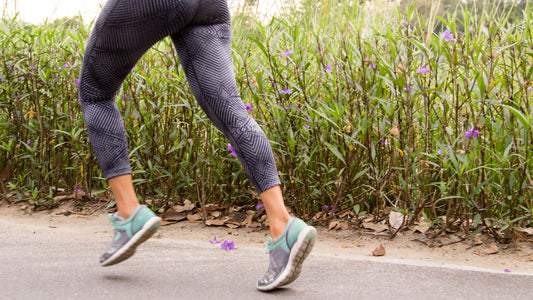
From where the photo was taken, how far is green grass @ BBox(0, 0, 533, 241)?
2.63 metres

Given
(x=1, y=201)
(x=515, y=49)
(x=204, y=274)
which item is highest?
(x=515, y=49)

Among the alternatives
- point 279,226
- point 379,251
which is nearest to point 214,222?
point 379,251

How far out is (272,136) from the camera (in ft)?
9.95

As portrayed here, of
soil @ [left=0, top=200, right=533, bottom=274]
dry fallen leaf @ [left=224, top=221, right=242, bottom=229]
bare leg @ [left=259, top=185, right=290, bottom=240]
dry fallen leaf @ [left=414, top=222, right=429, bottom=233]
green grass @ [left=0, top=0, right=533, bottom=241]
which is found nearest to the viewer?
bare leg @ [left=259, top=185, right=290, bottom=240]

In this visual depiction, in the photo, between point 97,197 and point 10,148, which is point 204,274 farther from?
point 10,148

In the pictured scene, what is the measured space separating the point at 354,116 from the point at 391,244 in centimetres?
73

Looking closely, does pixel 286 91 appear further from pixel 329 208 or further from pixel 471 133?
pixel 471 133

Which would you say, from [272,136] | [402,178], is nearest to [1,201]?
[272,136]

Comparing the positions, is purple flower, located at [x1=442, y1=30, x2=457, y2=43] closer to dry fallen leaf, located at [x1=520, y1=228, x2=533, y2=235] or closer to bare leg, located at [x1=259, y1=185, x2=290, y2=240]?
dry fallen leaf, located at [x1=520, y1=228, x2=533, y2=235]

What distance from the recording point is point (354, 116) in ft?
9.69

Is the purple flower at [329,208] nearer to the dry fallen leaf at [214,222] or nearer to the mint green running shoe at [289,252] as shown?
the dry fallen leaf at [214,222]

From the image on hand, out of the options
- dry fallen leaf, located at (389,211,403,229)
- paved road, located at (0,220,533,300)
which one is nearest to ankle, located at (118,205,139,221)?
paved road, located at (0,220,533,300)

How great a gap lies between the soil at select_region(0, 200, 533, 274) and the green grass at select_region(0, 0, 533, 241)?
10 centimetres

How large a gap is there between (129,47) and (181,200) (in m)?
1.72
